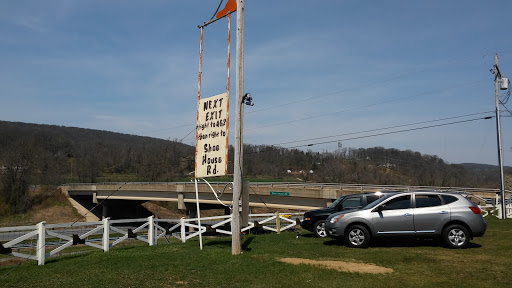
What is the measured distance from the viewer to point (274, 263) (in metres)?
10.0

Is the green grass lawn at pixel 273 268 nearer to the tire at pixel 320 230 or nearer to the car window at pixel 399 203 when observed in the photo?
the car window at pixel 399 203

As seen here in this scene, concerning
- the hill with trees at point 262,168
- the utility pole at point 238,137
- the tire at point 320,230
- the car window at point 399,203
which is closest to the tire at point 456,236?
the car window at point 399,203

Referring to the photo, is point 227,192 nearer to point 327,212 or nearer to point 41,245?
point 327,212

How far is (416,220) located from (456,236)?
3.67 ft

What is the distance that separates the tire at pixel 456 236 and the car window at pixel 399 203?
1.23 metres

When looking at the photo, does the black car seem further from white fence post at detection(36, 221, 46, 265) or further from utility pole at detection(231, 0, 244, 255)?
white fence post at detection(36, 221, 46, 265)

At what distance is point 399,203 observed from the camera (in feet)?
41.2

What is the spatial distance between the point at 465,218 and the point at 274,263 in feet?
18.7

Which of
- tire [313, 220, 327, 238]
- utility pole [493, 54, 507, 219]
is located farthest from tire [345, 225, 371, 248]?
utility pole [493, 54, 507, 219]

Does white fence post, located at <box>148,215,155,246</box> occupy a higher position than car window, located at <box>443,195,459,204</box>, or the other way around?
car window, located at <box>443,195,459,204</box>

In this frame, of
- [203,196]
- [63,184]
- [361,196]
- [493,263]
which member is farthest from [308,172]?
[493,263]

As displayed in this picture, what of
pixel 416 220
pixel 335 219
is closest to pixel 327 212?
pixel 335 219

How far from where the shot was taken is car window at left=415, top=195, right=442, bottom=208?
12352 mm

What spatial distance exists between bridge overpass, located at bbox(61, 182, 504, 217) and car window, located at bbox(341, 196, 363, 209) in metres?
4.96
